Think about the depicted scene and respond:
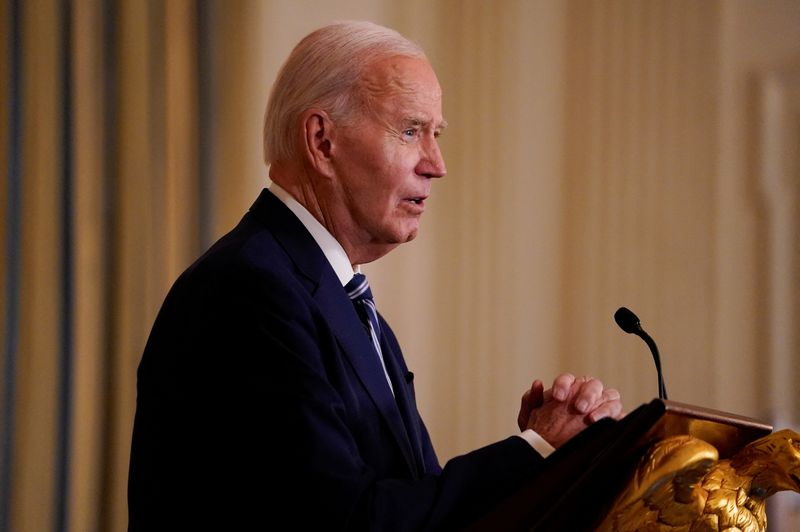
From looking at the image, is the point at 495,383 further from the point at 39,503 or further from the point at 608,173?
the point at 39,503

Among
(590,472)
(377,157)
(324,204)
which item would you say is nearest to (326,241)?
(324,204)

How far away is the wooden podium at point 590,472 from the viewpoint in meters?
1.22

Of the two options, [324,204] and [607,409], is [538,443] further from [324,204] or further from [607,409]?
[324,204]

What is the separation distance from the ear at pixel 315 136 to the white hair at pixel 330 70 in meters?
0.02

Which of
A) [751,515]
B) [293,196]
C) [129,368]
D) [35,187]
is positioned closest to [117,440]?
[129,368]

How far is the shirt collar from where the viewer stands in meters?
1.80

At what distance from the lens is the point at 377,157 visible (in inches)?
72.5

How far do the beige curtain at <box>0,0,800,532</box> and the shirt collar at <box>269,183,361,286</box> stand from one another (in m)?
1.34

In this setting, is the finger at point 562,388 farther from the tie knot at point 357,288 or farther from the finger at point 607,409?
the tie knot at point 357,288

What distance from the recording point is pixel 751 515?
1.42 meters

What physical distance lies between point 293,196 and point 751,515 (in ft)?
3.27

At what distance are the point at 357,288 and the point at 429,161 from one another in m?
0.30

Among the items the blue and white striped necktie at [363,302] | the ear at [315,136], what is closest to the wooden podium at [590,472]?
the blue and white striped necktie at [363,302]

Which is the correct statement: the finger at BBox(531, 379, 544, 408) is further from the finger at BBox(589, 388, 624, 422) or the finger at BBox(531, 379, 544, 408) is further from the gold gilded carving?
the gold gilded carving
